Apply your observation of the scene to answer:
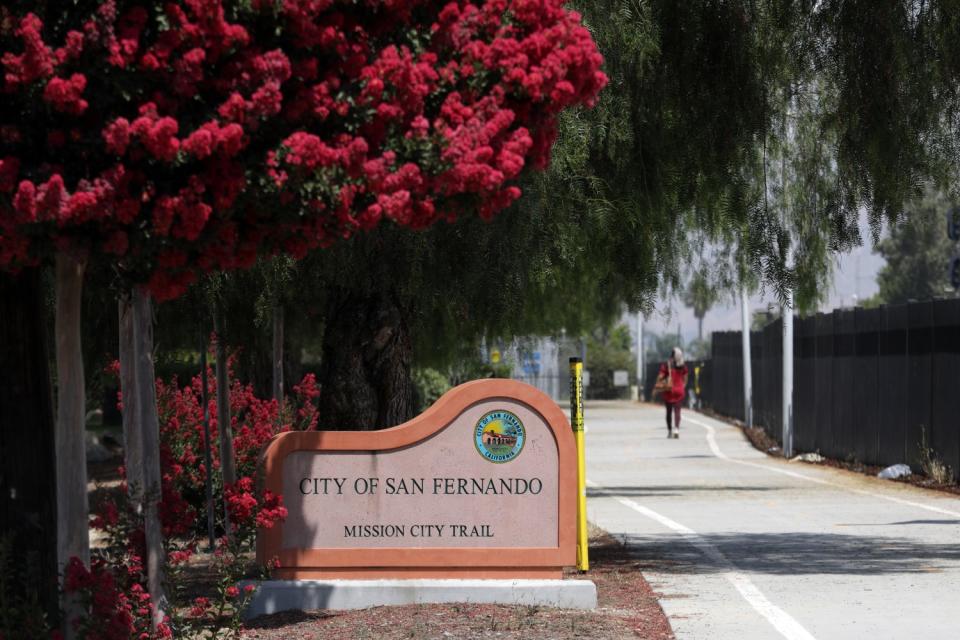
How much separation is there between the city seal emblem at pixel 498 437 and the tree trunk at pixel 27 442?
375cm

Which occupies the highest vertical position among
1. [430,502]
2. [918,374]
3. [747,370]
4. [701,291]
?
[701,291]

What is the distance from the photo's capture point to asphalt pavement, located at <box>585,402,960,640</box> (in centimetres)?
985

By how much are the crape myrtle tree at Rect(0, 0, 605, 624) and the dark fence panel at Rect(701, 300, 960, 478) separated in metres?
16.0

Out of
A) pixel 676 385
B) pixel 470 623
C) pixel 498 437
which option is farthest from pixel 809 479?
pixel 470 623

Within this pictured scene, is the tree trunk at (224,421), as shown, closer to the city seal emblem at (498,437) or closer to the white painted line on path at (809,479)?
the city seal emblem at (498,437)

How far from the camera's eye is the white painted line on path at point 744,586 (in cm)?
941

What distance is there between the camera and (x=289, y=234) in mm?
6305

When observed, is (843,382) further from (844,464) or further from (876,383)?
(876,383)

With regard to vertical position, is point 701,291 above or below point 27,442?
above

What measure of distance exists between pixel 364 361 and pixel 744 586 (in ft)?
12.9

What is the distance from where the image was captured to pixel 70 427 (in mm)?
7055

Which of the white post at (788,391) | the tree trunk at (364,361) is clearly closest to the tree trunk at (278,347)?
the tree trunk at (364,361)

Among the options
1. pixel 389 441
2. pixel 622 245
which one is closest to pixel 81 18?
pixel 389 441

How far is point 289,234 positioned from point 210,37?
86 cm
